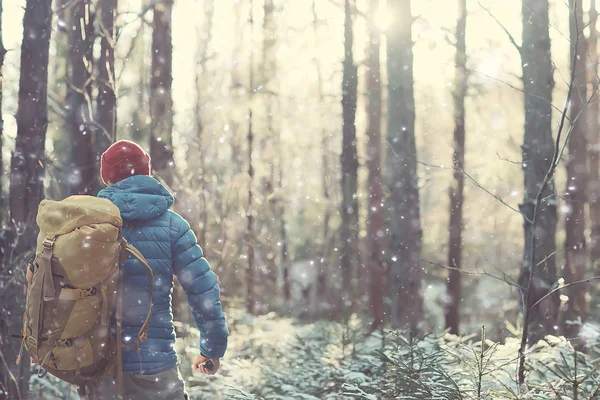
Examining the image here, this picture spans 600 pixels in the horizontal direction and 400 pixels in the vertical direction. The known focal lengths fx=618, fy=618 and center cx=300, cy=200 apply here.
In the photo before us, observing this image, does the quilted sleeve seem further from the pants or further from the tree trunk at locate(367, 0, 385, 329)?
the tree trunk at locate(367, 0, 385, 329)

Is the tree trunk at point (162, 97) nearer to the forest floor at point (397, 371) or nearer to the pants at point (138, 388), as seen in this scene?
the forest floor at point (397, 371)

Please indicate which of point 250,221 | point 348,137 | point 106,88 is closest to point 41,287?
point 106,88

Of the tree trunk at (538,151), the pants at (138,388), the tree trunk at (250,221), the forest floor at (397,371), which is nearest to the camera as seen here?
the pants at (138,388)

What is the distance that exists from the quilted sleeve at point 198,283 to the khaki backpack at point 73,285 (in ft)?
1.02

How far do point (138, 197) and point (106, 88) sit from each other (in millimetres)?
5291

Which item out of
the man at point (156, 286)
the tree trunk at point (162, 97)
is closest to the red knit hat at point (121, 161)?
the man at point (156, 286)

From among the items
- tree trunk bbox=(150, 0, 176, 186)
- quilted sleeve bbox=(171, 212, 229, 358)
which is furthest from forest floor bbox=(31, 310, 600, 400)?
tree trunk bbox=(150, 0, 176, 186)

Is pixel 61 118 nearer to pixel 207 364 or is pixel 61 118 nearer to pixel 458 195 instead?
pixel 458 195

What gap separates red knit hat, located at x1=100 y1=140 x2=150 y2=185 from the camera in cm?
322

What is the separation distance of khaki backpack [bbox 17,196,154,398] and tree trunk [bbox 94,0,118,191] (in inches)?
184

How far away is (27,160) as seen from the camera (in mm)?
5531

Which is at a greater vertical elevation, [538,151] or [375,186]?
[538,151]

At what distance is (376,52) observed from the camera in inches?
583

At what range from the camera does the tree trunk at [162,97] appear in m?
9.12
